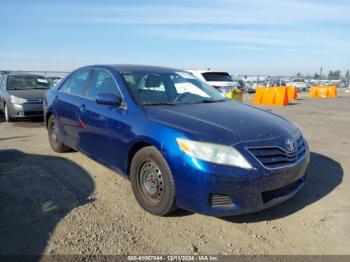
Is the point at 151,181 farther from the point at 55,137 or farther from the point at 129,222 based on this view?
the point at 55,137

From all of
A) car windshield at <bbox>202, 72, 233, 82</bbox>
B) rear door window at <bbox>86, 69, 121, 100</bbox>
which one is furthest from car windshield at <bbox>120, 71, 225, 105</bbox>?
car windshield at <bbox>202, 72, 233, 82</bbox>

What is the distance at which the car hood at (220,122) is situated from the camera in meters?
3.46

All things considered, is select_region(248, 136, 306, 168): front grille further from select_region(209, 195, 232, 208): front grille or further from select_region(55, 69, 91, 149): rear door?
select_region(55, 69, 91, 149): rear door

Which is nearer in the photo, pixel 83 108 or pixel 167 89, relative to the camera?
pixel 167 89

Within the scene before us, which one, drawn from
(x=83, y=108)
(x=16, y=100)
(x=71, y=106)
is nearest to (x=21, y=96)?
(x=16, y=100)

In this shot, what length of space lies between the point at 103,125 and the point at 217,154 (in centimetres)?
176

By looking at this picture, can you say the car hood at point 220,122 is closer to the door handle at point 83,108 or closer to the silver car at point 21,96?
the door handle at point 83,108

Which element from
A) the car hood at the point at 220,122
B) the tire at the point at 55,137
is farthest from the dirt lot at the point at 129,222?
the car hood at the point at 220,122

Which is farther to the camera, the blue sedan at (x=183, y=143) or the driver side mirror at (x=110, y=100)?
the driver side mirror at (x=110, y=100)

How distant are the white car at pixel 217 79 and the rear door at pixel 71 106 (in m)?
8.38

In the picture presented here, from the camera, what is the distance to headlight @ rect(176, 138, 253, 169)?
329 centimetres

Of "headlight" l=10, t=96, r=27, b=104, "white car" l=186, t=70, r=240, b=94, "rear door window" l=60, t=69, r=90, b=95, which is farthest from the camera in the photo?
"white car" l=186, t=70, r=240, b=94

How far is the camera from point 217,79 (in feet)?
46.9

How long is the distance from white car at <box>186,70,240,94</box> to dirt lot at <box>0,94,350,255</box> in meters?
8.62
